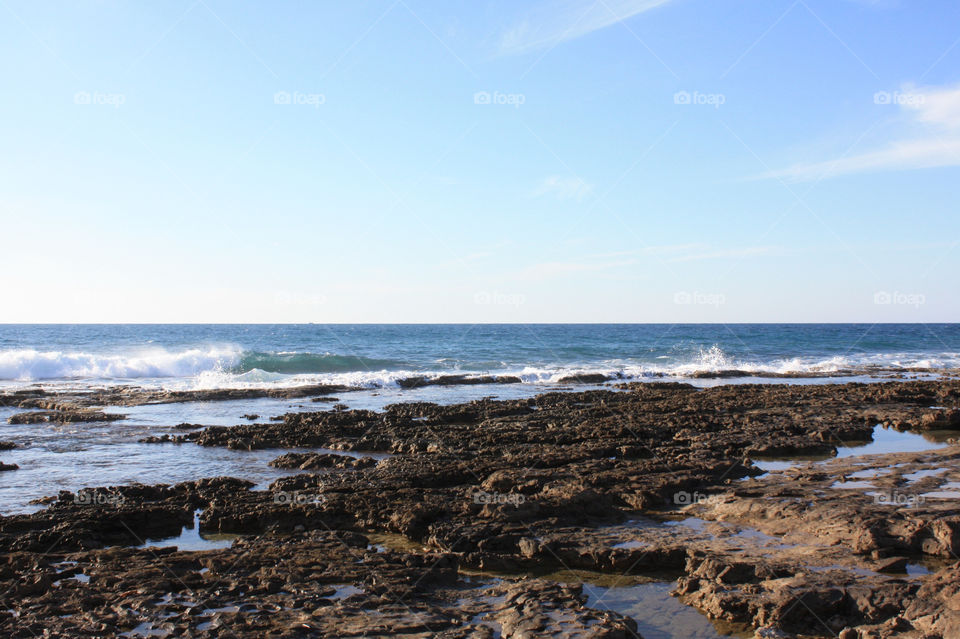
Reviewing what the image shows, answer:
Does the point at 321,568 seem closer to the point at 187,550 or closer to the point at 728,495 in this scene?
the point at 187,550

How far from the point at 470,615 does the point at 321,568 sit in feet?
5.94

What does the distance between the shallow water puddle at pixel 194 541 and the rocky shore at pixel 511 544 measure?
0.15 m

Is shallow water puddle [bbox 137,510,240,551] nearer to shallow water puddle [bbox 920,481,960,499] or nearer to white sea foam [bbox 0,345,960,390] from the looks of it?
shallow water puddle [bbox 920,481,960,499]

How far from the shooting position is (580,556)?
7.12 meters

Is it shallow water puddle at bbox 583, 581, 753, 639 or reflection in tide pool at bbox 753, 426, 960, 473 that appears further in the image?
reflection in tide pool at bbox 753, 426, 960, 473

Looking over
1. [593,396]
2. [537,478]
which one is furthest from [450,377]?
[537,478]
